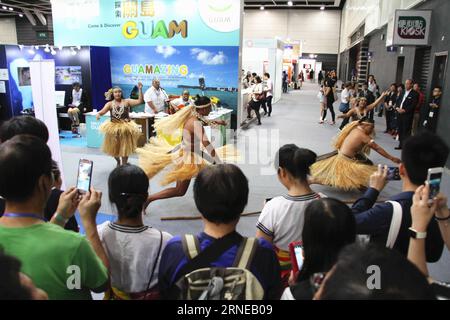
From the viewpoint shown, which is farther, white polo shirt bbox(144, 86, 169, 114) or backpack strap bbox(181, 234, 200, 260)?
white polo shirt bbox(144, 86, 169, 114)

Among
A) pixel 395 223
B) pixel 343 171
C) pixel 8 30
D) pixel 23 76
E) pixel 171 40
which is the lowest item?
pixel 343 171

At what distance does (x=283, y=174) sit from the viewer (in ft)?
8.11

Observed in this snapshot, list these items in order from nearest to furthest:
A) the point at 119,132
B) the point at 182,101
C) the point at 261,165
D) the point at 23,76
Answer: the point at 119,132 → the point at 261,165 → the point at 182,101 → the point at 23,76

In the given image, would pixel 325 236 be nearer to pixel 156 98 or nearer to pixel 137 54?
pixel 156 98

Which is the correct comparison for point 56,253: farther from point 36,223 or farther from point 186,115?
point 186,115

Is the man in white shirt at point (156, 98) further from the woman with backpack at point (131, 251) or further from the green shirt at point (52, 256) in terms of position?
the green shirt at point (52, 256)

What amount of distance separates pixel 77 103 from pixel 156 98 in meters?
2.77

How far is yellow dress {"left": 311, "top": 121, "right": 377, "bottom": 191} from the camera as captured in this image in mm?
5457

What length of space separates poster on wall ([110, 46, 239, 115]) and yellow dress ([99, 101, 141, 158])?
11.3ft

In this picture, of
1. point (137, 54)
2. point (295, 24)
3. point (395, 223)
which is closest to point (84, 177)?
point (395, 223)

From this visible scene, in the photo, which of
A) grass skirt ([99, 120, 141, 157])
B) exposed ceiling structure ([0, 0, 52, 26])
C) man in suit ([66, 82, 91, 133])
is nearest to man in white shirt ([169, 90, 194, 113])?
grass skirt ([99, 120, 141, 157])

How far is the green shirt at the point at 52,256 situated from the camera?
1.37 meters

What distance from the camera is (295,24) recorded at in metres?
32.7

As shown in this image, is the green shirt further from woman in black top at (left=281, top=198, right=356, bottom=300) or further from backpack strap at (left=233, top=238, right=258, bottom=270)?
woman in black top at (left=281, top=198, right=356, bottom=300)
